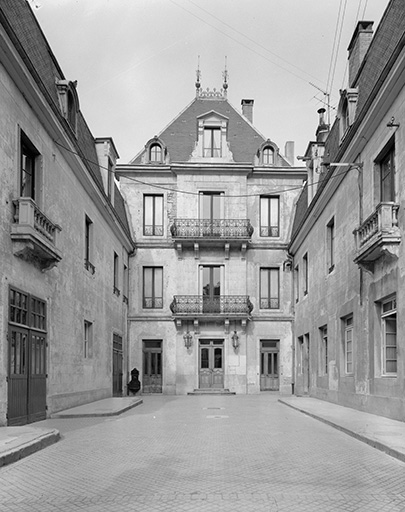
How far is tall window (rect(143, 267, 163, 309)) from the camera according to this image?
3073 cm

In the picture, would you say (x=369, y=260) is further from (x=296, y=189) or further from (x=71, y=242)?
(x=296, y=189)

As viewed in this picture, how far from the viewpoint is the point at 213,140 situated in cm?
3125

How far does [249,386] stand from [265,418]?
47.9 feet

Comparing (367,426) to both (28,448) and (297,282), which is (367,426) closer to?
(28,448)

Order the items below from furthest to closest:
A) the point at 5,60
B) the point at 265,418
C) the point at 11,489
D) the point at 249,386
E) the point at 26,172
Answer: the point at 249,386 < the point at 265,418 < the point at 26,172 < the point at 5,60 < the point at 11,489

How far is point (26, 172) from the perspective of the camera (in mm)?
14508

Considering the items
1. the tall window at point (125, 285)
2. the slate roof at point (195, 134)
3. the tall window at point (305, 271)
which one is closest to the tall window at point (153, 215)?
the slate roof at point (195, 134)

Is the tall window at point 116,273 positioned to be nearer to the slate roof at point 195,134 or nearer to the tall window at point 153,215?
the tall window at point 153,215

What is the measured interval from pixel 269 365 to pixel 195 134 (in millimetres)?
12505

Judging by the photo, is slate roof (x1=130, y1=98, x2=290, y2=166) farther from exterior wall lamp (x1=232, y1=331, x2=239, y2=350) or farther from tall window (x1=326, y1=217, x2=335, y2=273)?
tall window (x1=326, y1=217, x2=335, y2=273)

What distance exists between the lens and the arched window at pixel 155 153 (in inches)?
1242

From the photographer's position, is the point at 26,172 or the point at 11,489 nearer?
the point at 11,489

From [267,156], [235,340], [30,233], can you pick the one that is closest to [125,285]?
[235,340]

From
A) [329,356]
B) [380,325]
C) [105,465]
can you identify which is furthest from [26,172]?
[329,356]
